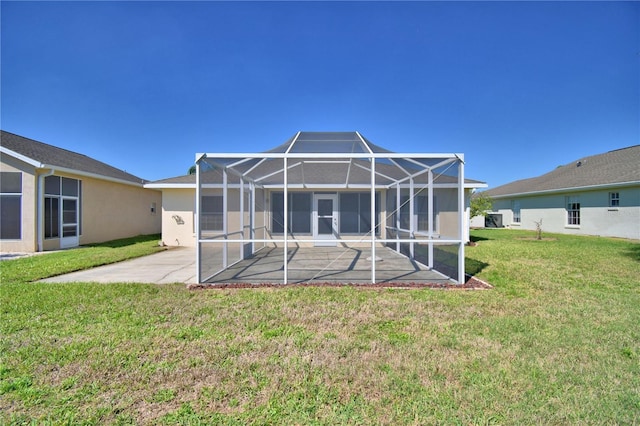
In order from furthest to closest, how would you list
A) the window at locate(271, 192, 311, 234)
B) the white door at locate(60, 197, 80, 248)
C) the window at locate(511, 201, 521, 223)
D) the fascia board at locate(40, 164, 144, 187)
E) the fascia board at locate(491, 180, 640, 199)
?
the window at locate(511, 201, 521, 223), the fascia board at locate(491, 180, 640, 199), the window at locate(271, 192, 311, 234), the white door at locate(60, 197, 80, 248), the fascia board at locate(40, 164, 144, 187)

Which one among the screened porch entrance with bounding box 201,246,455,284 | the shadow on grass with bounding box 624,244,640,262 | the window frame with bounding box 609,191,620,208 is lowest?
the screened porch entrance with bounding box 201,246,455,284

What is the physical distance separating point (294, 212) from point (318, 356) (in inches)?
338

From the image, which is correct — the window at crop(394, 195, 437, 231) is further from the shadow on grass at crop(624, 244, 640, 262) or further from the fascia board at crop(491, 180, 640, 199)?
the fascia board at crop(491, 180, 640, 199)

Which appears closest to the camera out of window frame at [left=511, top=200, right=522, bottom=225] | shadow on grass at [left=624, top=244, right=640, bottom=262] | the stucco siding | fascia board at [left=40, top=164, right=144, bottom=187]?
shadow on grass at [left=624, top=244, right=640, bottom=262]

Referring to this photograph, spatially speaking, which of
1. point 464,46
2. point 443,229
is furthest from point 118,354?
point 464,46

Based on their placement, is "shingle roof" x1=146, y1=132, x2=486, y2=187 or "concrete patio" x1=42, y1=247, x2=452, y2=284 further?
"shingle roof" x1=146, y1=132, x2=486, y2=187

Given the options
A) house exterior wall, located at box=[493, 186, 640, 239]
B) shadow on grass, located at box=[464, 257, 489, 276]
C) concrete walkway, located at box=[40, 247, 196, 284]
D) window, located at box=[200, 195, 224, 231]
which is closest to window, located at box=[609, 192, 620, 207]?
house exterior wall, located at box=[493, 186, 640, 239]

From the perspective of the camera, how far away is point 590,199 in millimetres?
15625

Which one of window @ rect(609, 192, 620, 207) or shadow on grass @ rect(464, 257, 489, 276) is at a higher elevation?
window @ rect(609, 192, 620, 207)

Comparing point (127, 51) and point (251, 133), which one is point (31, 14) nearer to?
point (127, 51)

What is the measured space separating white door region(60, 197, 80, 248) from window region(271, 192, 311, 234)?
7.97 meters

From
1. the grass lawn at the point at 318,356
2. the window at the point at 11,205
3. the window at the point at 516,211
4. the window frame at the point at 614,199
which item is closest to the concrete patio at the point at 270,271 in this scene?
the grass lawn at the point at 318,356

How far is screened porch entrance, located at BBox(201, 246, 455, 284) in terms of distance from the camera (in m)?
6.13

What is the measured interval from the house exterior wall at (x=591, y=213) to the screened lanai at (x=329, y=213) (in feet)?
40.0
